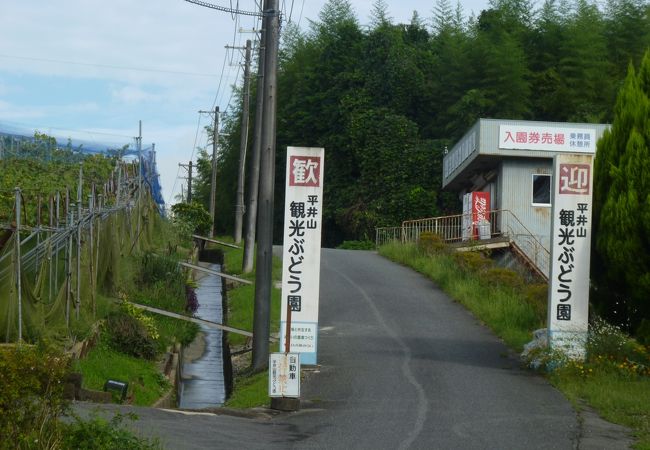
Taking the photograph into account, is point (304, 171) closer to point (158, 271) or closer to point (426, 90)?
point (158, 271)

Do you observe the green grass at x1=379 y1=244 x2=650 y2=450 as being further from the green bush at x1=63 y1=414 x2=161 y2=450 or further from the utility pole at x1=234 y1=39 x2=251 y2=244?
the utility pole at x1=234 y1=39 x2=251 y2=244

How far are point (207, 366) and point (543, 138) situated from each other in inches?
611

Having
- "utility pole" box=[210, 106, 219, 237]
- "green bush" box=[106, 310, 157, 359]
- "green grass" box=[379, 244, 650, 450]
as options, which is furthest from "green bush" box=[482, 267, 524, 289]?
"utility pole" box=[210, 106, 219, 237]

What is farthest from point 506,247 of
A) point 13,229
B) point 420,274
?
point 13,229

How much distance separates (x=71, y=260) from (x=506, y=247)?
17.7 meters

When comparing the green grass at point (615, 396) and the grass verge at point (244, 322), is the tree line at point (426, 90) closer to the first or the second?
the grass verge at point (244, 322)

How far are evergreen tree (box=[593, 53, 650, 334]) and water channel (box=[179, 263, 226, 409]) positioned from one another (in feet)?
22.2

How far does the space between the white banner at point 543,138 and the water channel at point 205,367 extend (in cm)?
1089

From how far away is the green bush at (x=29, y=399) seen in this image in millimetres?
7934

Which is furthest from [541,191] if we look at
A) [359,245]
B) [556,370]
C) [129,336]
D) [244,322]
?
[129,336]

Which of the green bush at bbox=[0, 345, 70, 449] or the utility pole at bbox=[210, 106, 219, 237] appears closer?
the green bush at bbox=[0, 345, 70, 449]

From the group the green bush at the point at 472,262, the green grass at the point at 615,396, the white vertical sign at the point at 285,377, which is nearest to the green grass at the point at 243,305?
the green bush at the point at 472,262

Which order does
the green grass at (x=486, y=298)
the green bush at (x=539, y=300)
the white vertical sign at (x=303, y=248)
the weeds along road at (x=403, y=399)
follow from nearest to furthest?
the weeds along road at (x=403, y=399) → the white vertical sign at (x=303, y=248) → the green grass at (x=486, y=298) → the green bush at (x=539, y=300)

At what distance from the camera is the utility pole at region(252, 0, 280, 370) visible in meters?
17.0
